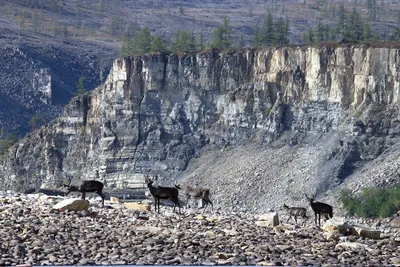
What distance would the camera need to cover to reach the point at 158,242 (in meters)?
49.5

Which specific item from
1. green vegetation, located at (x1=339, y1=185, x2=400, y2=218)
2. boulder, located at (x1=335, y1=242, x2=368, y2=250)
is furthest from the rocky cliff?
boulder, located at (x1=335, y1=242, x2=368, y2=250)

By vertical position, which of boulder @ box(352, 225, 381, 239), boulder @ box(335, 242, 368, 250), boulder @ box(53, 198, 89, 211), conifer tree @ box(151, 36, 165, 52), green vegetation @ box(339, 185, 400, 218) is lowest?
green vegetation @ box(339, 185, 400, 218)

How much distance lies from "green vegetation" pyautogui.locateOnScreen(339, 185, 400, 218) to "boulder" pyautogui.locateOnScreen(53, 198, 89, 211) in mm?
42696

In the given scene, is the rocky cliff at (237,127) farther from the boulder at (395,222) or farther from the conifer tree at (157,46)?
the boulder at (395,222)

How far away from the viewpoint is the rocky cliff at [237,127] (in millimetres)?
111875

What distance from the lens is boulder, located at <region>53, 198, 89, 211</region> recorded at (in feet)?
184

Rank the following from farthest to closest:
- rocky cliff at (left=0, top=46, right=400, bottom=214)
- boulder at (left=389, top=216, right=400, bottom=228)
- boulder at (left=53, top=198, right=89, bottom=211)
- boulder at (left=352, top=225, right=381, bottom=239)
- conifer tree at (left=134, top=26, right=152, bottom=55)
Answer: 1. conifer tree at (left=134, top=26, right=152, bottom=55)
2. rocky cliff at (left=0, top=46, right=400, bottom=214)
3. boulder at (left=389, top=216, right=400, bottom=228)
4. boulder at (left=352, top=225, right=381, bottom=239)
5. boulder at (left=53, top=198, right=89, bottom=211)

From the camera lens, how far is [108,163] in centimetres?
12900

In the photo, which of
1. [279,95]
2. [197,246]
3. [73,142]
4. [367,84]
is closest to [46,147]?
[73,142]

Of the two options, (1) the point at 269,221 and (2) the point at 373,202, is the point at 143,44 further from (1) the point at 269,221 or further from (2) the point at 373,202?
(1) the point at 269,221

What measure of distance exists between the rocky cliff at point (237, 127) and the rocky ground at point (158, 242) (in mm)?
49536

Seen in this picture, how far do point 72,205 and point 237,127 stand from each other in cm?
7067

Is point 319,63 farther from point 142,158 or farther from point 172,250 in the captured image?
point 172,250

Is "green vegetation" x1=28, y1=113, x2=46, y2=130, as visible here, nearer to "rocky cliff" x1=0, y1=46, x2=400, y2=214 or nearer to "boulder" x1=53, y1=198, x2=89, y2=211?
"rocky cliff" x1=0, y1=46, x2=400, y2=214
